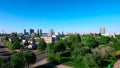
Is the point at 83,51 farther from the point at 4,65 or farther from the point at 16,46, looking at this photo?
the point at 16,46

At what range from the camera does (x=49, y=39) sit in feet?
303

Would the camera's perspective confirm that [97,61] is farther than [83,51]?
No

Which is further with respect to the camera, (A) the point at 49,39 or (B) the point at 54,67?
(A) the point at 49,39

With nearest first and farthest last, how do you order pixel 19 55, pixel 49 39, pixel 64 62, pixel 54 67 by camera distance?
pixel 19 55 < pixel 54 67 < pixel 64 62 < pixel 49 39

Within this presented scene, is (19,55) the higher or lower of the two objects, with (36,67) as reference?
higher

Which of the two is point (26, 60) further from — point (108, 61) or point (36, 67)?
point (108, 61)

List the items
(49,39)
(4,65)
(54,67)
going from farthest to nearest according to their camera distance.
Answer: (49,39) → (54,67) → (4,65)

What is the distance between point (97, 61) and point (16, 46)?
33908 mm

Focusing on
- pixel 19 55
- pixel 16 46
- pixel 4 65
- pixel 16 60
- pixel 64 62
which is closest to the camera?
pixel 4 65

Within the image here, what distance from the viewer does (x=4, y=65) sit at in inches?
833

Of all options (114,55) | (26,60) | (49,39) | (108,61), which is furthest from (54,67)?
(49,39)

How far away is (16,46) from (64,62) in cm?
2451

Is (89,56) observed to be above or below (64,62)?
above

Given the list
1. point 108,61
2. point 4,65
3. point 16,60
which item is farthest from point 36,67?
point 108,61
